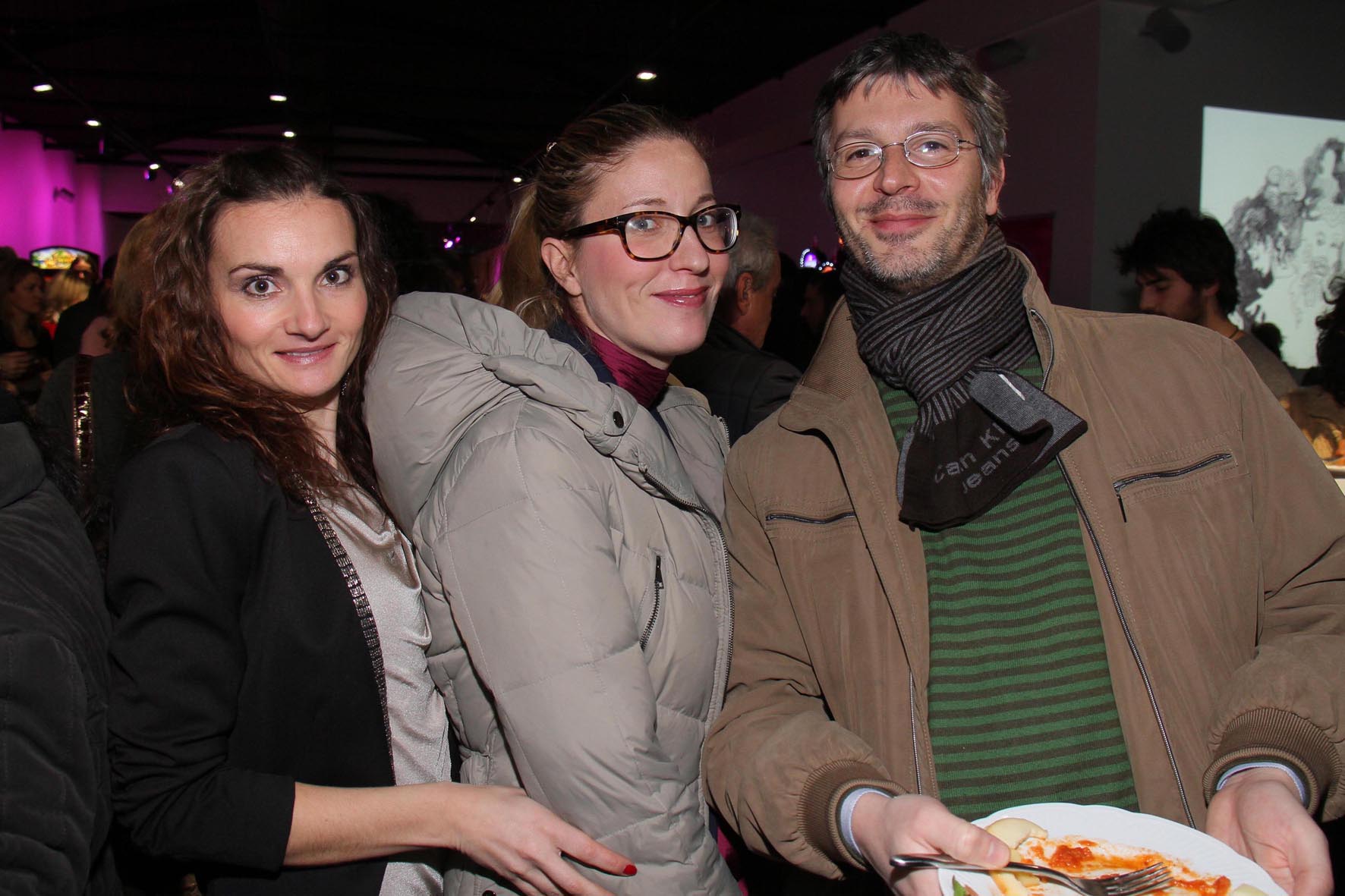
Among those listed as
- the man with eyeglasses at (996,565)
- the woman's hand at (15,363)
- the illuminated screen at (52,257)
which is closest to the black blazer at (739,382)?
the man with eyeglasses at (996,565)

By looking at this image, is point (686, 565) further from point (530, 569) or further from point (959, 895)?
point (959, 895)

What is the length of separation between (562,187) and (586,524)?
0.72 meters

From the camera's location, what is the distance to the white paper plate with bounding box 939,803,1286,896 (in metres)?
1.14

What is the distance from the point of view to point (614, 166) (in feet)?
5.68

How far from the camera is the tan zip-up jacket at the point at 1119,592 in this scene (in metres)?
1.40

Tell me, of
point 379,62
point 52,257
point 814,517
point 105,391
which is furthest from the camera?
point 52,257

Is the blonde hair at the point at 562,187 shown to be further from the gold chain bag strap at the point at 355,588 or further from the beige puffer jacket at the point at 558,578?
the gold chain bag strap at the point at 355,588

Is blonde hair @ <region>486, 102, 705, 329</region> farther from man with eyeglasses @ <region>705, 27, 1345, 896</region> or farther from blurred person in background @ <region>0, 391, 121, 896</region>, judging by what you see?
blurred person in background @ <region>0, 391, 121, 896</region>

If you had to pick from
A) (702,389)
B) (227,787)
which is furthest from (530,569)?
(702,389)

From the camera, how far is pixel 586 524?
1.38m

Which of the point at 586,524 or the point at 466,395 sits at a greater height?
the point at 466,395

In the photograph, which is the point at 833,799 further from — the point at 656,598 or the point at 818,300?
the point at 818,300

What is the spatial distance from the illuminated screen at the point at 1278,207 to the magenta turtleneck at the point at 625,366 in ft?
21.8

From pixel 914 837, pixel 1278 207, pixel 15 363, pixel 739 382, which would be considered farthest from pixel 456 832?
pixel 1278 207
